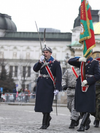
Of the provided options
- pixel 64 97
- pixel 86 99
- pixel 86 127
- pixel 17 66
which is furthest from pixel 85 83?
pixel 17 66

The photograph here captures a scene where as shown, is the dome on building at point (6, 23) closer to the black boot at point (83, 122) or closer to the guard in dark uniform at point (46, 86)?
the guard in dark uniform at point (46, 86)

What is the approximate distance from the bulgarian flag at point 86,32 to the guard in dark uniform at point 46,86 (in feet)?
2.99

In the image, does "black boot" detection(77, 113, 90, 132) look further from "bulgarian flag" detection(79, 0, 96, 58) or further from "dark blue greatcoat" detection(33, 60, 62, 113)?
"bulgarian flag" detection(79, 0, 96, 58)

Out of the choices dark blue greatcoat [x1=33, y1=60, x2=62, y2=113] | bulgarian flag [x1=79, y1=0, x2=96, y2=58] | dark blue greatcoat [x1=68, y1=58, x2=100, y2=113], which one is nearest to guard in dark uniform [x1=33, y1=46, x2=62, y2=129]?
dark blue greatcoat [x1=33, y1=60, x2=62, y2=113]

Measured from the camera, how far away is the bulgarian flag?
1066 cm

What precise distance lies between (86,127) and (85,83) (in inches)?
42.1

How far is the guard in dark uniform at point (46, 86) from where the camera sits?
1112cm

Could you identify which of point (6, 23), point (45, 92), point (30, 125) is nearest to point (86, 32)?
point (45, 92)

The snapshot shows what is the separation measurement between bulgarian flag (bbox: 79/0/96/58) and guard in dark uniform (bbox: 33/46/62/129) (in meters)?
0.91

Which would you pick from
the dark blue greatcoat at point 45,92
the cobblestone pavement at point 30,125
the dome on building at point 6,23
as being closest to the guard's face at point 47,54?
the dark blue greatcoat at point 45,92

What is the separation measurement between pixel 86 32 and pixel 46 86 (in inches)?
58.1

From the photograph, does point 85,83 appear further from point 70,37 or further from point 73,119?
point 70,37

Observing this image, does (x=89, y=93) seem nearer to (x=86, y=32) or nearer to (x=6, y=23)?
(x=86, y=32)

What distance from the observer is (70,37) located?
Result: 115m
